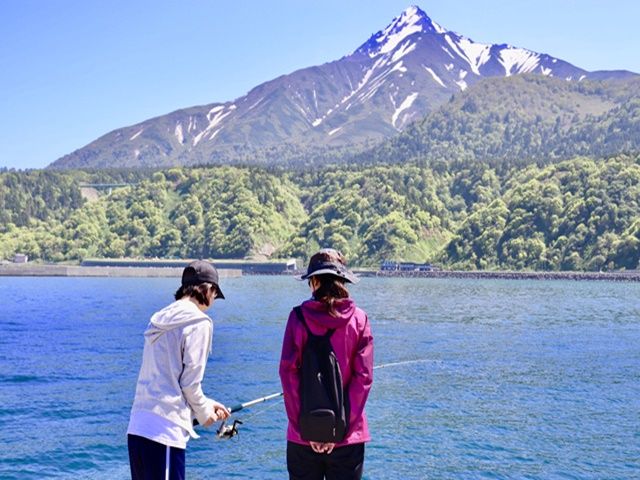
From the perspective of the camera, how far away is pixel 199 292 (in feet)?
26.3

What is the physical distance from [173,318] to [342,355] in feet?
5.00

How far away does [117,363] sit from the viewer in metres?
41.1

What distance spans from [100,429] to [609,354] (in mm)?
31158

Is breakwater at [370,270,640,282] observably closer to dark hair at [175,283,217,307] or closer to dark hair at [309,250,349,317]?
dark hair at [309,250,349,317]

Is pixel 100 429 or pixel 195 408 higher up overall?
pixel 195 408

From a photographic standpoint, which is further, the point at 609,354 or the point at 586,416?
the point at 609,354

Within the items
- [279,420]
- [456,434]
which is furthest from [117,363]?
[456,434]

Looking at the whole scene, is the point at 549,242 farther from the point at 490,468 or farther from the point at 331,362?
the point at 331,362

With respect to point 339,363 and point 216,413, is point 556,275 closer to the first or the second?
point 339,363

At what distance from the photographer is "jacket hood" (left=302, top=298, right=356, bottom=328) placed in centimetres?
794

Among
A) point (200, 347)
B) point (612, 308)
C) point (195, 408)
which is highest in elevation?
point (200, 347)

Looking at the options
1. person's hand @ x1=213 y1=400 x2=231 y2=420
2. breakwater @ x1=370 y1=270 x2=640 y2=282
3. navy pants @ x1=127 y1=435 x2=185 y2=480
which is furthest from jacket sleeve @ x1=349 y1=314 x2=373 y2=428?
breakwater @ x1=370 y1=270 x2=640 y2=282

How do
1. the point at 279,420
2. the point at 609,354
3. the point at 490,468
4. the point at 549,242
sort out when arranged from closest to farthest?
the point at 490,468 < the point at 279,420 < the point at 609,354 < the point at 549,242

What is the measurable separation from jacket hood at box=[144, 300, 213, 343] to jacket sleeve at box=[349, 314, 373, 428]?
1.39 m
